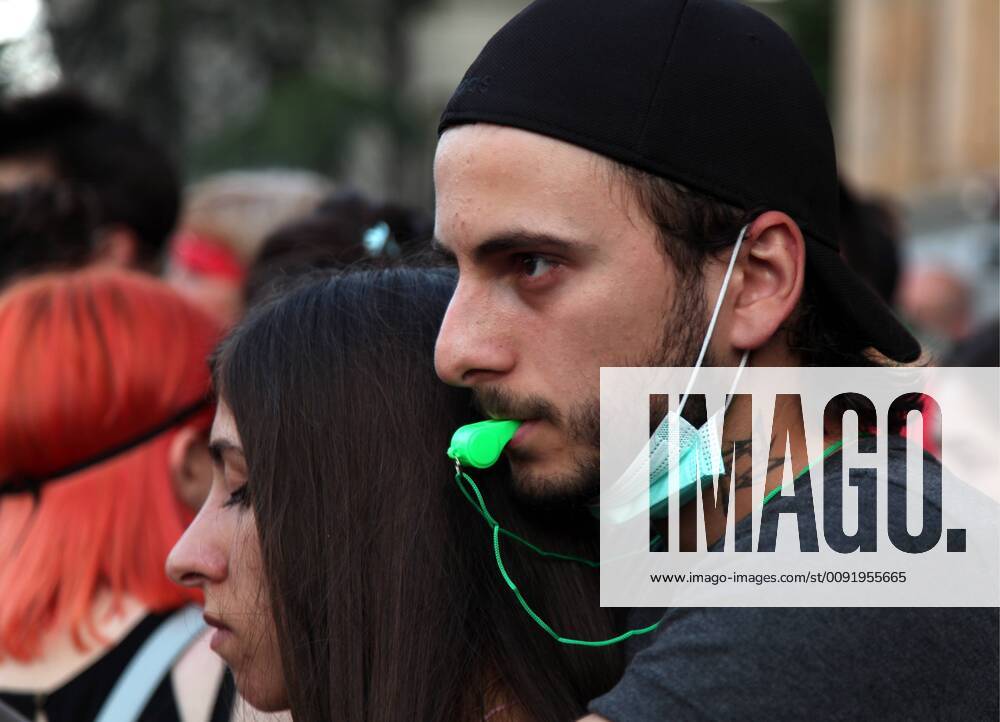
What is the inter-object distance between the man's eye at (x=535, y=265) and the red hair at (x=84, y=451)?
3.68ft

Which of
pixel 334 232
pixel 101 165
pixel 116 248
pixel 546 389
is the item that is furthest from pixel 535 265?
pixel 101 165

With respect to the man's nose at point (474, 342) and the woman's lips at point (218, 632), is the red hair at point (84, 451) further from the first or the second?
the man's nose at point (474, 342)

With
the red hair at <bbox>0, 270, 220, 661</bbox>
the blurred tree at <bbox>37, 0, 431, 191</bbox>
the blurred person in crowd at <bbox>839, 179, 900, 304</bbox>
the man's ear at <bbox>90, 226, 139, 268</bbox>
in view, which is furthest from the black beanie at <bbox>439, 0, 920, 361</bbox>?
the blurred tree at <bbox>37, 0, 431, 191</bbox>

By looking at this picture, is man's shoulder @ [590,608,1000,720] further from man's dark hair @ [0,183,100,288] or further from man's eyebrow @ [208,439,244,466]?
man's dark hair @ [0,183,100,288]

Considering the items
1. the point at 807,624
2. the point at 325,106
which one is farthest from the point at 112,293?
the point at 325,106

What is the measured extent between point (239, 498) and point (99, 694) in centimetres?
78

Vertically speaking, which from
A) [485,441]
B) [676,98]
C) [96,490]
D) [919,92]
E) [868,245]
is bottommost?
[919,92]

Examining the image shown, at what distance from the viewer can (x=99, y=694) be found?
8.78 feet

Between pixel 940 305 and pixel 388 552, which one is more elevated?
pixel 388 552

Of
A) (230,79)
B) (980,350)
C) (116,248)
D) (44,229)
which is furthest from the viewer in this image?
(230,79)

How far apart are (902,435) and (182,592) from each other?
5.10ft

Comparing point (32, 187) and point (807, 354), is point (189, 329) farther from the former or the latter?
point (32, 187)

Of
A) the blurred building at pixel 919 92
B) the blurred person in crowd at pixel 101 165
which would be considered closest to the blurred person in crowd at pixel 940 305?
the blurred person in crowd at pixel 101 165

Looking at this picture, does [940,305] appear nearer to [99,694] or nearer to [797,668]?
[99,694]
